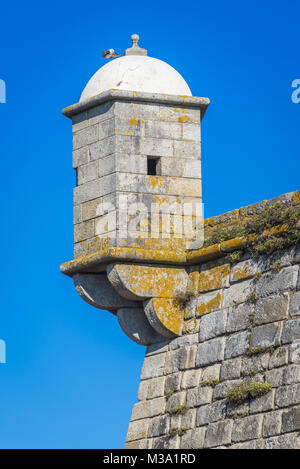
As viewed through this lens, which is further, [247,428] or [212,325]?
[212,325]

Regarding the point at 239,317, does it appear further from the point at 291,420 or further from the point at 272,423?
the point at 291,420

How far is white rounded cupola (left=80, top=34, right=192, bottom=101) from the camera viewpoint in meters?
15.1

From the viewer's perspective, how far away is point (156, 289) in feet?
47.9

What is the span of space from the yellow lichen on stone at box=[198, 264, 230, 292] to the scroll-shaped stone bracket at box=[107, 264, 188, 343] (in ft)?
0.92

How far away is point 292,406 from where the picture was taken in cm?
1244

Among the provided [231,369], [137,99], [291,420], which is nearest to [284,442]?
[291,420]

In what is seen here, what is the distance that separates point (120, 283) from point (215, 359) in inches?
56.6

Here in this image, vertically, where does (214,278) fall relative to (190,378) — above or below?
above

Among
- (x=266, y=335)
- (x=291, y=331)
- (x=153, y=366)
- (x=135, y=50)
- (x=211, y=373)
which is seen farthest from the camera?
(x=135, y=50)

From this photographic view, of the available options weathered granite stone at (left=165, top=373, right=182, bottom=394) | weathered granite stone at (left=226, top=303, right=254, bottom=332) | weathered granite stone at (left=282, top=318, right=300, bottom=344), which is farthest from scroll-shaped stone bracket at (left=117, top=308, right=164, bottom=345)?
weathered granite stone at (left=282, top=318, right=300, bottom=344)

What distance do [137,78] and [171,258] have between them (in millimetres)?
2229

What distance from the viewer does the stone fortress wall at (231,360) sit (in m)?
12.8

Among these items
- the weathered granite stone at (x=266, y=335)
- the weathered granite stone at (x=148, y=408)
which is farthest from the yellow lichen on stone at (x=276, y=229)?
the weathered granite stone at (x=148, y=408)
